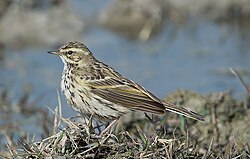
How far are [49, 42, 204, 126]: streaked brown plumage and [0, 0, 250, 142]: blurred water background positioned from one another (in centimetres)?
347

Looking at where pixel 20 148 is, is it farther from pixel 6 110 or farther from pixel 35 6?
pixel 35 6

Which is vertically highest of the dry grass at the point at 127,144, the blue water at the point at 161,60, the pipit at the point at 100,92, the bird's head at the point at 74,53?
the blue water at the point at 161,60

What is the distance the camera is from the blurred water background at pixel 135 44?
44.4 ft

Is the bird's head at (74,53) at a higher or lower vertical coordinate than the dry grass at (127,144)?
higher

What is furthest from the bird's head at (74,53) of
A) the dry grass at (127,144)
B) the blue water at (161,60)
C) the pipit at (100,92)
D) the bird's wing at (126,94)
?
the blue water at (161,60)

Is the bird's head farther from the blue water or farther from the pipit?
the blue water

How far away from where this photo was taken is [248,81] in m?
12.9

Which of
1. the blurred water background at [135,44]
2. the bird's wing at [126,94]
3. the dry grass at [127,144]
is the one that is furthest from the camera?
the blurred water background at [135,44]

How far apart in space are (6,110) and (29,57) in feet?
10.9

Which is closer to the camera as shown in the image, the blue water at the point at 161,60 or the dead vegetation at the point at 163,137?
the dead vegetation at the point at 163,137

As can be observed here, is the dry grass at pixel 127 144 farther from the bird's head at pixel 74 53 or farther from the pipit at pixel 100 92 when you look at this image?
the bird's head at pixel 74 53

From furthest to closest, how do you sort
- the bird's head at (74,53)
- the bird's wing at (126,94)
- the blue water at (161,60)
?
1. the blue water at (161,60)
2. the bird's head at (74,53)
3. the bird's wing at (126,94)

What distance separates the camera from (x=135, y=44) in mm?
15125

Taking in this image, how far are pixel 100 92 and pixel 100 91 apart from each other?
1 cm
